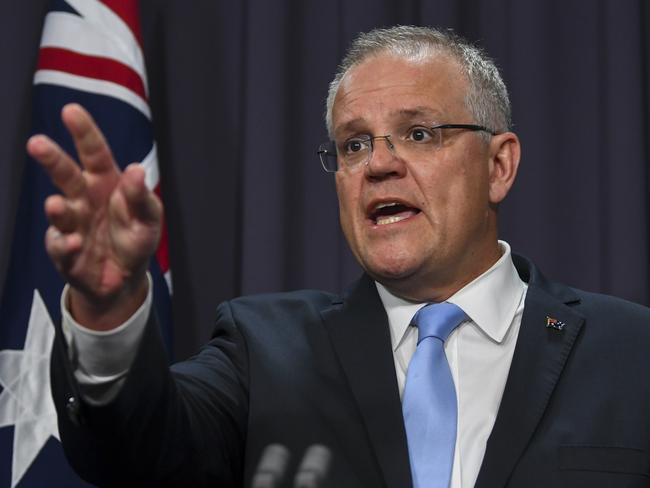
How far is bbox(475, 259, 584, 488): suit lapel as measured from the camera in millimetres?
1480

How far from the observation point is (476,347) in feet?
5.45

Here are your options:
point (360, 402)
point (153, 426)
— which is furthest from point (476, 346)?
point (153, 426)

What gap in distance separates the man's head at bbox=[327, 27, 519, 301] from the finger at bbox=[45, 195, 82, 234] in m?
0.75

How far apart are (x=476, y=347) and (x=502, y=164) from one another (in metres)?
0.45

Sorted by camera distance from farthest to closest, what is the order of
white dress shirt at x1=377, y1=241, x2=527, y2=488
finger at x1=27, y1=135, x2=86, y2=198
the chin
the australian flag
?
the australian flag → the chin → white dress shirt at x1=377, y1=241, x2=527, y2=488 → finger at x1=27, y1=135, x2=86, y2=198

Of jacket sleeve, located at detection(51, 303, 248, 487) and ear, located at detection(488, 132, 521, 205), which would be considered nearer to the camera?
jacket sleeve, located at detection(51, 303, 248, 487)

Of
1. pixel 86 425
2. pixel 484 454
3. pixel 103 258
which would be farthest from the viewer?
pixel 484 454

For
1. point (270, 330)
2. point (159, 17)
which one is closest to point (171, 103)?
point (159, 17)

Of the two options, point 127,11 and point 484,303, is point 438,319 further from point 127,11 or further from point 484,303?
point 127,11

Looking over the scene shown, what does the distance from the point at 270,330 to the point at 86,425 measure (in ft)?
1.82

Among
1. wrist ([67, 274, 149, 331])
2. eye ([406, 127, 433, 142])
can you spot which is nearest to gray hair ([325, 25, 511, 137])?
eye ([406, 127, 433, 142])

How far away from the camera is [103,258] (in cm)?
110

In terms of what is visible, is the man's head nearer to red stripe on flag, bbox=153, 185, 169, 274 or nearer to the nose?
the nose

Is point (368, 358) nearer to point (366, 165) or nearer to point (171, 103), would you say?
point (366, 165)
